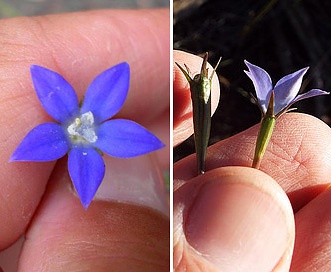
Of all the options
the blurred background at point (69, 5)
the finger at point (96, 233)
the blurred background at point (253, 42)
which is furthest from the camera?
the blurred background at point (69, 5)

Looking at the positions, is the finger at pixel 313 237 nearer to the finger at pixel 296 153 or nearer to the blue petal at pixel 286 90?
the finger at pixel 296 153

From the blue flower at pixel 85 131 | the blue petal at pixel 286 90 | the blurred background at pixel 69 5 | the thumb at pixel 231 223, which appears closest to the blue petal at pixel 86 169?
the blue flower at pixel 85 131

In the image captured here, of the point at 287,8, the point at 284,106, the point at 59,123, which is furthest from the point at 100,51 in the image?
the point at 287,8

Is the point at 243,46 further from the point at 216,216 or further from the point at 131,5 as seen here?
the point at 216,216

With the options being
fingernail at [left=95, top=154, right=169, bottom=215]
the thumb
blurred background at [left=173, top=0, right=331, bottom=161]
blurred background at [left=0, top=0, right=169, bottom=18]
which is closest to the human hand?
the thumb

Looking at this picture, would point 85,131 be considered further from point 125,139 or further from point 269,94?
point 269,94

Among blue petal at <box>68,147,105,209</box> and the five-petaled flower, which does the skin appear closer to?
blue petal at <box>68,147,105,209</box>
